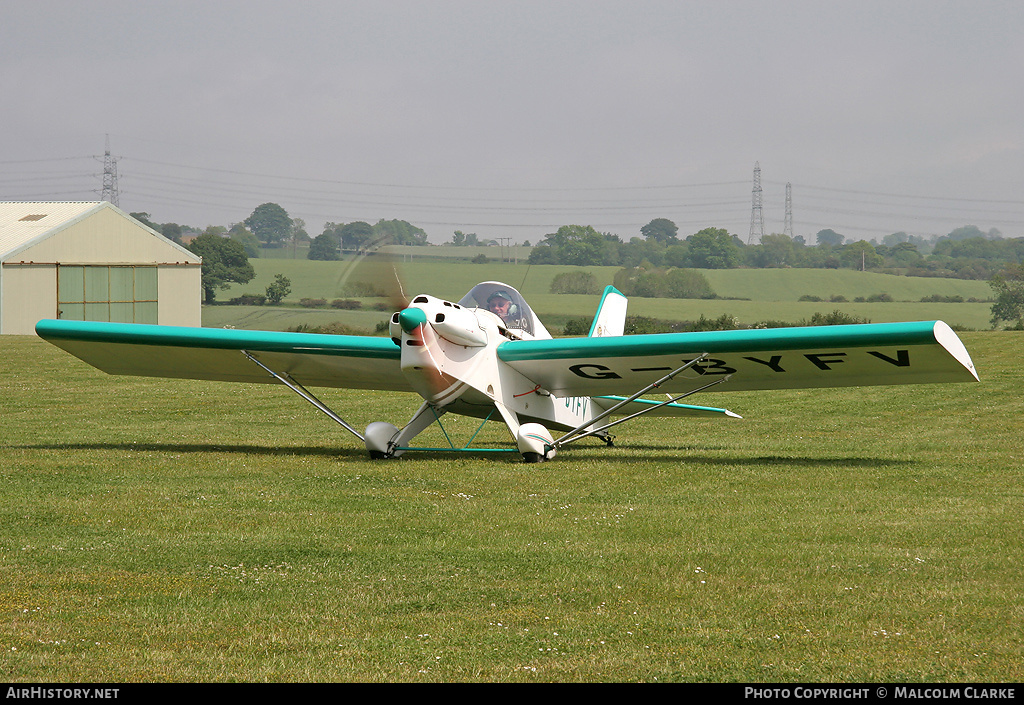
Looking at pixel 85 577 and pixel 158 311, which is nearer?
pixel 85 577

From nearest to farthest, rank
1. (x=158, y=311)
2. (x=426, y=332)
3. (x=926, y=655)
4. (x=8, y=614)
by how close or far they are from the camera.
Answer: (x=926, y=655), (x=8, y=614), (x=426, y=332), (x=158, y=311)

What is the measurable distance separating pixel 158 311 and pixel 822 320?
36.1 metres

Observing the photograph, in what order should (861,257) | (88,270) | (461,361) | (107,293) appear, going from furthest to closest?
(861,257) → (107,293) → (88,270) → (461,361)

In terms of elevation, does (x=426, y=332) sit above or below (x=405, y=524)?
above

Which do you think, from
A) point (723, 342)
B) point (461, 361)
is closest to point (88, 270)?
point (461, 361)

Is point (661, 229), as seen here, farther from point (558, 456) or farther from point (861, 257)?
point (558, 456)

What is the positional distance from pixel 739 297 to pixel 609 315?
63158 millimetres

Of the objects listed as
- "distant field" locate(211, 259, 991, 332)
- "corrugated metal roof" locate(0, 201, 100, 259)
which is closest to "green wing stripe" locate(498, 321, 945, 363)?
"distant field" locate(211, 259, 991, 332)

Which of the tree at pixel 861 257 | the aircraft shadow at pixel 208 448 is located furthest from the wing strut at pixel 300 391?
the tree at pixel 861 257

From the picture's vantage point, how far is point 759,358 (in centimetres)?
1371

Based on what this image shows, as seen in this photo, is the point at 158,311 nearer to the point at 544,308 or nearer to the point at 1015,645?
the point at 544,308

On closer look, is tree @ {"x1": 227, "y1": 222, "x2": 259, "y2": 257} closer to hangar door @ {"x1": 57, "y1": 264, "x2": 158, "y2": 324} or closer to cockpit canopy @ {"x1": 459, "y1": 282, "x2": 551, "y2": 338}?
hangar door @ {"x1": 57, "y1": 264, "x2": 158, "y2": 324}

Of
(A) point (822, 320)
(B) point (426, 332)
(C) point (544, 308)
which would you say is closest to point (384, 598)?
(B) point (426, 332)

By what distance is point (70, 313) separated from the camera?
177ft
